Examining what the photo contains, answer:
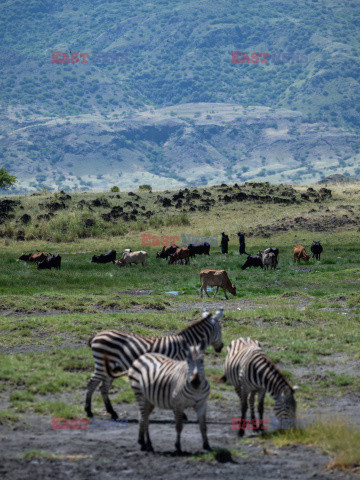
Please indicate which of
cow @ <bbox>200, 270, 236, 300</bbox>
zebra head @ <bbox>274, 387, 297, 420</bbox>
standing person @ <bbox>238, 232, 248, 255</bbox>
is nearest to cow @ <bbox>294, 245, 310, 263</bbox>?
standing person @ <bbox>238, 232, 248, 255</bbox>

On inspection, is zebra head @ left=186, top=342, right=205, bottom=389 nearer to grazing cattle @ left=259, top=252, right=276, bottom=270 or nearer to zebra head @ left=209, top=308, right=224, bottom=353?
zebra head @ left=209, top=308, right=224, bottom=353

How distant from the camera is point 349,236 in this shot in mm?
62375

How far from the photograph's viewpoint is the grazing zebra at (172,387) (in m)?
10.0

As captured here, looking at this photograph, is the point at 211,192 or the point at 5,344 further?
the point at 211,192

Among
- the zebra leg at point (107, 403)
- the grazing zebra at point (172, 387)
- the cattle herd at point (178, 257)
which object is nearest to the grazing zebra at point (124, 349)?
the zebra leg at point (107, 403)

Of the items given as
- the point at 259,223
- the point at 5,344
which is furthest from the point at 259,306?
the point at 259,223

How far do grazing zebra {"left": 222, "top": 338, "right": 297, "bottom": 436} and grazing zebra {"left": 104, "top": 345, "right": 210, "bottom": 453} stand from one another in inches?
53.3

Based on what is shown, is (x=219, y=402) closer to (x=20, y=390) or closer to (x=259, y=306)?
(x=20, y=390)

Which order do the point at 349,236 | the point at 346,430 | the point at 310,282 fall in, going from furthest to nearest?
the point at 349,236, the point at 310,282, the point at 346,430

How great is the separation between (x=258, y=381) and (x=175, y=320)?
10.2 m

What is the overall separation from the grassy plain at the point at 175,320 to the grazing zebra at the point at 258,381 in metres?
0.47

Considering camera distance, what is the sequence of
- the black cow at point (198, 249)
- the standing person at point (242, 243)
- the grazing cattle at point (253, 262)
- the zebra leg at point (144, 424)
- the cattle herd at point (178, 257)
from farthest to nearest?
the black cow at point (198, 249) < the standing person at point (242, 243) < the grazing cattle at point (253, 262) < the cattle herd at point (178, 257) < the zebra leg at point (144, 424)

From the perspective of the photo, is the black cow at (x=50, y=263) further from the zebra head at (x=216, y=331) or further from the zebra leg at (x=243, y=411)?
the zebra leg at (x=243, y=411)

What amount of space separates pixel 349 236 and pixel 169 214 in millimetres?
22811
